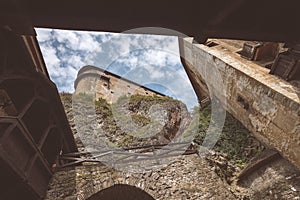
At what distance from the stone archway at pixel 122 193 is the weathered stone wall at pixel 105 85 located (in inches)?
518

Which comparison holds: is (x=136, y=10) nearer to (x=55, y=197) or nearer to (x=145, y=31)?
(x=145, y=31)

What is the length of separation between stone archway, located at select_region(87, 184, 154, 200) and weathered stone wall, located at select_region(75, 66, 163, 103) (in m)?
13.2

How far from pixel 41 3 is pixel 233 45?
30.8ft

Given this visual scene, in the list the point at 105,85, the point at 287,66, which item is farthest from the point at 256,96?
the point at 105,85

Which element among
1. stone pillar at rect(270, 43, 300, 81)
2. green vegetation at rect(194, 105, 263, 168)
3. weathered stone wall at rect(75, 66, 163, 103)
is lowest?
green vegetation at rect(194, 105, 263, 168)

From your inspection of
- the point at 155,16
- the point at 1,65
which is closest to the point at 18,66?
the point at 1,65

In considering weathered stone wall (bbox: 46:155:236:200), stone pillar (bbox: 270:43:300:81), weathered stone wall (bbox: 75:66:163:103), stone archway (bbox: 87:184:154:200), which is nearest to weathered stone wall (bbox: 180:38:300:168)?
stone pillar (bbox: 270:43:300:81)

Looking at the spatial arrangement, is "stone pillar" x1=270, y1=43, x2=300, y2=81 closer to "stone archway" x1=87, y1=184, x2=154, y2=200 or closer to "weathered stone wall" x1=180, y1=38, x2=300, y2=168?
"weathered stone wall" x1=180, y1=38, x2=300, y2=168

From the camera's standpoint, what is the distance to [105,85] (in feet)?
66.5

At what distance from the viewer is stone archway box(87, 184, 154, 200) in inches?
206

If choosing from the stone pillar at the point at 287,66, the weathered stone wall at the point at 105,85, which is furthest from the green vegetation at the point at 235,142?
the weathered stone wall at the point at 105,85

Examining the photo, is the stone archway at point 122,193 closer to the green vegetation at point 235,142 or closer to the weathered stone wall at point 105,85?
the green vegetation at point 235,142

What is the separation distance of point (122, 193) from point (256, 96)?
4759mm

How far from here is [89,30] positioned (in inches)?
103
